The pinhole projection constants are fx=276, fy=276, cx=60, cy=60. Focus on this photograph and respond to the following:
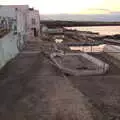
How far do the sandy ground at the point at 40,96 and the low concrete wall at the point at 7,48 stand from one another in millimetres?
755

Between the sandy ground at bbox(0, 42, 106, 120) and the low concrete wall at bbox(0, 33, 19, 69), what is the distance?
2.48 ft

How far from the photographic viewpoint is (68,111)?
11922mm

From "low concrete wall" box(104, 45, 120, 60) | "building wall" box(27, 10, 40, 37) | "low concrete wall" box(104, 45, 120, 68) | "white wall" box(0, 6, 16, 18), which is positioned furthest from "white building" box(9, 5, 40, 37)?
"low concrete wall" box(104, 45, 120, 68)

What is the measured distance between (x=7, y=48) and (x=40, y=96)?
30.2 feet

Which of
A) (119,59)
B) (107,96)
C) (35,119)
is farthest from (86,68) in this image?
(35,119)

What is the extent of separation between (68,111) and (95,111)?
1.17 meters

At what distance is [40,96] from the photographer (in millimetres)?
14219

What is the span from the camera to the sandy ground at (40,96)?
1168 centimetres

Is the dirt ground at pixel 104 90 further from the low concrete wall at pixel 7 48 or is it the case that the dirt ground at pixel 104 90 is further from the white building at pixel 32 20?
the white building at pixel 32 20

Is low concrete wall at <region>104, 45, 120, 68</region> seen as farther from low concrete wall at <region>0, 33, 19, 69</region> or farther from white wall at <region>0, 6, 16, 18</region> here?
white wall at <region>0, 6, 16, 18</region>

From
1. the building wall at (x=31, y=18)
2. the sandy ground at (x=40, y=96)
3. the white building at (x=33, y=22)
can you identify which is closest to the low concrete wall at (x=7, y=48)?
the sandy ground at (x=40, y=96)

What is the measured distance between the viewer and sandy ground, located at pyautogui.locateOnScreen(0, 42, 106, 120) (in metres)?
11.7

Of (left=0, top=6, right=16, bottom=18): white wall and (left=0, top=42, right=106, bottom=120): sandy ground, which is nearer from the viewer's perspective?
(left=0, top=42, right=106, bottom=120): sandy ground

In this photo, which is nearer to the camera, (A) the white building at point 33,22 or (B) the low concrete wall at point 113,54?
(B) the low concrete wall at point 113,54
